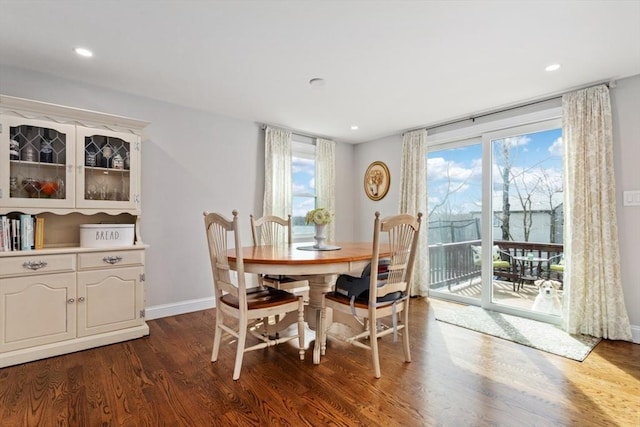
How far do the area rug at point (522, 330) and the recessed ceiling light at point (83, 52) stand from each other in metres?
3.94

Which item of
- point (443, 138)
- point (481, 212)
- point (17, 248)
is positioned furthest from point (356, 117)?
point (17, 248)

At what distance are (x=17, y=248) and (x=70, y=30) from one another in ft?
5.40

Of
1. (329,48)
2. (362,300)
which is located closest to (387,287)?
(362,300)

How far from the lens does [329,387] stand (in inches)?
77.7

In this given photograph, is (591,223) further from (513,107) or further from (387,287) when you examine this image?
(387,287)

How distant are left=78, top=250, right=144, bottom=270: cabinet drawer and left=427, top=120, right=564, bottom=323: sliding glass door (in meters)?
3.56

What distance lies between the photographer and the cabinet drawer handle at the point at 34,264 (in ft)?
7.67

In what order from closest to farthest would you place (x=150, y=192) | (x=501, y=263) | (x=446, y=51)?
(x=446, y=51), (x=150, y=192), (x=501, y=263)

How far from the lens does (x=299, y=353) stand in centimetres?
245

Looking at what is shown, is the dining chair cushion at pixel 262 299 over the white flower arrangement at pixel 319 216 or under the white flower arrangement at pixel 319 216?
under

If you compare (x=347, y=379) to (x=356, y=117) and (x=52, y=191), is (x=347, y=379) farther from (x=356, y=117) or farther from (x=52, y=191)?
(x=356, y=117)

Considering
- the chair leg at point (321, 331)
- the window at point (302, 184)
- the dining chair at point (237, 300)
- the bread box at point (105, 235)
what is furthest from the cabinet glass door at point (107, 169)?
the window at point (302, 184)

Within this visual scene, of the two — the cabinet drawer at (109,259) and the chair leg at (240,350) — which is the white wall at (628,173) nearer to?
the chair leg at (240,350)

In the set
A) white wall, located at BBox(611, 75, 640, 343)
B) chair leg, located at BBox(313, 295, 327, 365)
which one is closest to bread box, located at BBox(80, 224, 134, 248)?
chair leg, located at BBox(313, 295, 327, 365)
